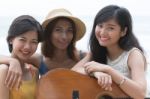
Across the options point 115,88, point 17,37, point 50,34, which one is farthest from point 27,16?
point 115,88

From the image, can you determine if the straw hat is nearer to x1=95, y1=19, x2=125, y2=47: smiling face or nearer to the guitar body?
x1=95, y1=19, x2=125, y2=47: smiling face

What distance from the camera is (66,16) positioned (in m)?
1.67

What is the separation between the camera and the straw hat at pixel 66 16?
168 cm

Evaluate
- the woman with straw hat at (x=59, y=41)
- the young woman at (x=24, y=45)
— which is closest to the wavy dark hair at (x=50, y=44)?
the woman with straw hat at (x=59, y=41)

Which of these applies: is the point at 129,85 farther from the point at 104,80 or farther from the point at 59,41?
the point at 59,41

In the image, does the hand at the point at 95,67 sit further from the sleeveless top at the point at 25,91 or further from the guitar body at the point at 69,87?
the sleeveless top at the point at 25,91

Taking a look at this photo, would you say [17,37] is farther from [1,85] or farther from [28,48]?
[1,85]

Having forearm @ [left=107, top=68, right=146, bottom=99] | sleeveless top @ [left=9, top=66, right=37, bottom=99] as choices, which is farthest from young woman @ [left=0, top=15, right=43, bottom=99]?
forearm @ [left=107, top=68, right=146, bottom=99]

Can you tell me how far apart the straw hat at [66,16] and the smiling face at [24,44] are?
0.24 meters

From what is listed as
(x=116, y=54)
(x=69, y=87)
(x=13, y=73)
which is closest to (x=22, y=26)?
(x=13, y=73)

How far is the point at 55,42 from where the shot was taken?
172 centimetres

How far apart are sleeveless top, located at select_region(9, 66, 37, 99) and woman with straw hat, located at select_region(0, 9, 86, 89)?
0.25 m

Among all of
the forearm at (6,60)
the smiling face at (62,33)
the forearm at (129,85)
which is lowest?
the forearm at (129,85)

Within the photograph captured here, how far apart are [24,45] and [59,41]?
0.98 feet
